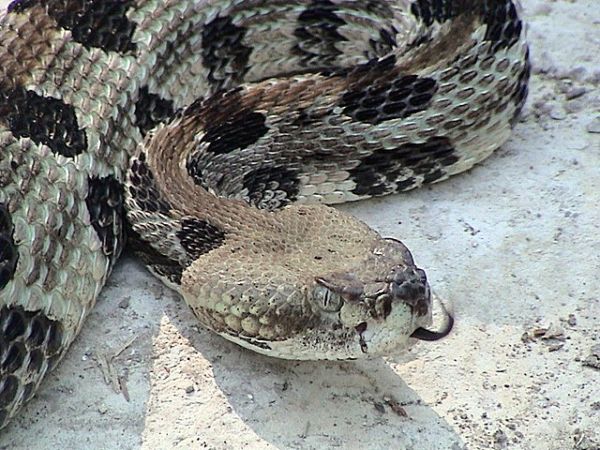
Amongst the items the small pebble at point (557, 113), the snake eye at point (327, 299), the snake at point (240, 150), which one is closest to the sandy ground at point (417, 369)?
the snake at point (240, 150)

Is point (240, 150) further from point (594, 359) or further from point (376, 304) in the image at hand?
point (594, 359)

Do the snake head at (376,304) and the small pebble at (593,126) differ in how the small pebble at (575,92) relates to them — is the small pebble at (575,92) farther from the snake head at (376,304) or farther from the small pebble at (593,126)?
the snake head at (376,304)

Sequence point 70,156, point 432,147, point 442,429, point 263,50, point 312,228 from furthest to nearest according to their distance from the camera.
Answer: point 263,50 < point 432,147 < point 70,156 < point 312,228 < point 442,429

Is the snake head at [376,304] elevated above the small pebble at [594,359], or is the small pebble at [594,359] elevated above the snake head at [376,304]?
the snake head at [376,304]

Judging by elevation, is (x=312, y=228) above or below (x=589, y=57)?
above

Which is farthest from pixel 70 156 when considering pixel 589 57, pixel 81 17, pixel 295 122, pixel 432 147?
pixel 589 57

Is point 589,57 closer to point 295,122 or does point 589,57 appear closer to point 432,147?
point 432,147
